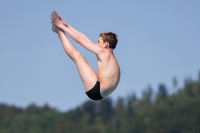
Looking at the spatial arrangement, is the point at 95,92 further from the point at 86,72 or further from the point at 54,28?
the point at 54,28

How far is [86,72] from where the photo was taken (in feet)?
49.6

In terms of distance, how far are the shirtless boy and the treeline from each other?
108596mm

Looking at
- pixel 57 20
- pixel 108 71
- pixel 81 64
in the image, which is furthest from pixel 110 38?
pixel 57 20

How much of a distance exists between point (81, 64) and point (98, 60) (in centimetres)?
40

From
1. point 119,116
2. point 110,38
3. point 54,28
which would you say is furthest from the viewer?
point 119,116

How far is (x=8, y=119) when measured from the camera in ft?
462

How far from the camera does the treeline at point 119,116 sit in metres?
128

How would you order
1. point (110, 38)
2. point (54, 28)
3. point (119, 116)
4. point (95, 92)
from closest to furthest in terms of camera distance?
1. point (95, 92)
2. point (110, 38)
3. point (54, 28)
4. point (119, 116)

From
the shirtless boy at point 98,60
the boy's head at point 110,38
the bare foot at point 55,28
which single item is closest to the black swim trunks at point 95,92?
the shirtless boy at point 98,60

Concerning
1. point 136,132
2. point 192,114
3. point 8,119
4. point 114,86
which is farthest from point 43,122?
point 114,86

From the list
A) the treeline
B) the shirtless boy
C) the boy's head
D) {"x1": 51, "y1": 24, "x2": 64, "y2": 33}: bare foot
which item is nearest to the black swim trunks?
the shirtless boy

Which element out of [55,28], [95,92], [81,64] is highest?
[55,28]

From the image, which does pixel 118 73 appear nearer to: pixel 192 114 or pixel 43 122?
pixel 192 114

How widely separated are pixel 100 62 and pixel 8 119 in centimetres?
12738
